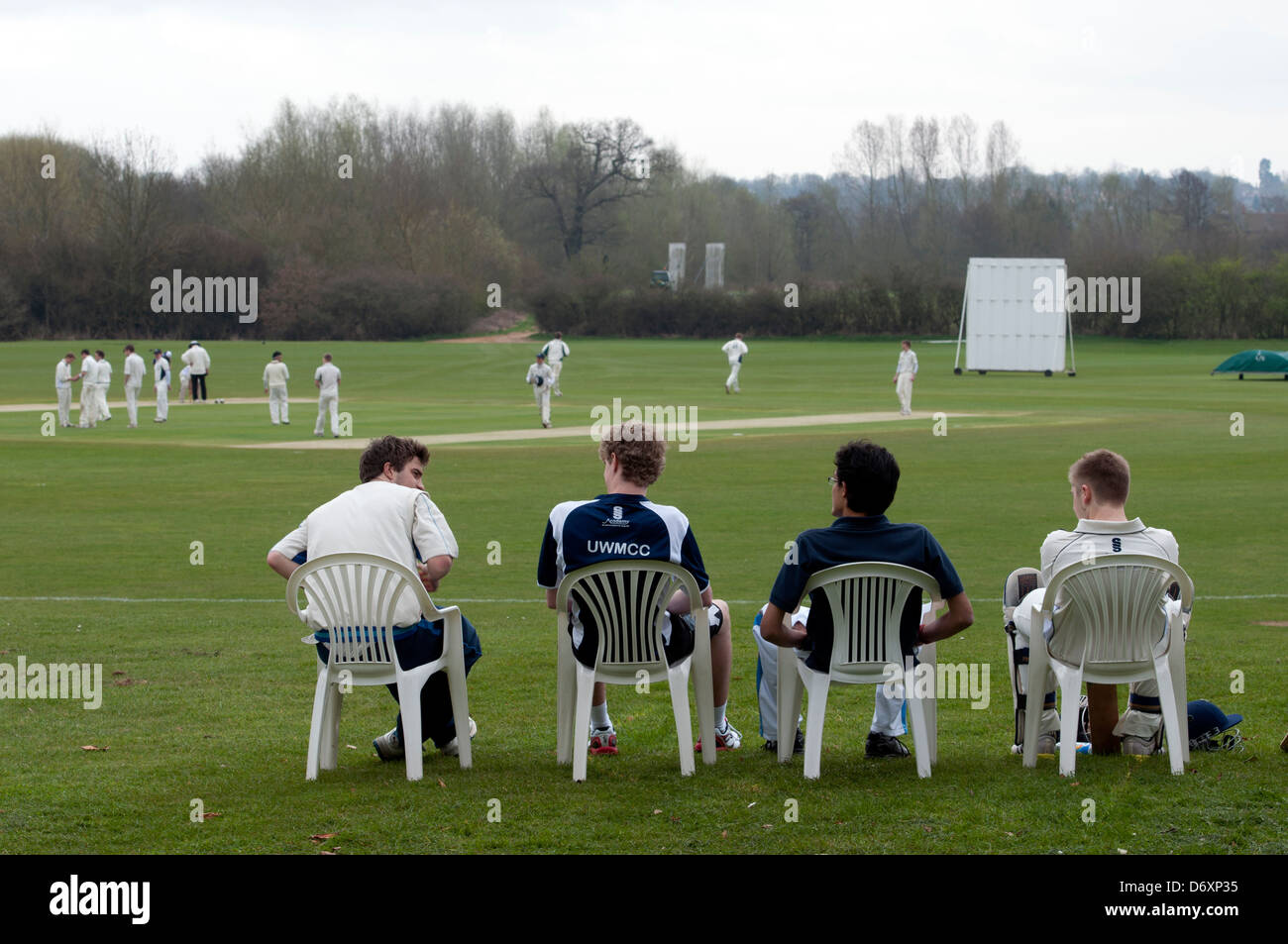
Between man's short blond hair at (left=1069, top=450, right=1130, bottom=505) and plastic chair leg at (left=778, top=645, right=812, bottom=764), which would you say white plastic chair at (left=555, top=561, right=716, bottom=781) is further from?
man's short blond hair at (left=1069, top=450, right=1130, bottom=505)

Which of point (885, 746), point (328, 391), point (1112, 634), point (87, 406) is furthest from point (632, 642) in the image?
point (87, 406)

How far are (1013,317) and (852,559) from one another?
5498 cm

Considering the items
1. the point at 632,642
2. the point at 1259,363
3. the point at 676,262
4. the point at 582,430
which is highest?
the point at 676,262

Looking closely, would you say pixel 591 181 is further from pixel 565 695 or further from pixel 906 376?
pixel 565 695

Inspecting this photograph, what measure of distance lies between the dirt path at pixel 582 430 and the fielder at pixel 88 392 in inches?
310

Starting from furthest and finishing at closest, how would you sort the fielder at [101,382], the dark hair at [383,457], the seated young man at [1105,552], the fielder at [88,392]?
1. the fielder at [101,382]
2. the fielder at [88,392]
3. the dark hair at [383,457]
4. the seated young man at [1105,552]

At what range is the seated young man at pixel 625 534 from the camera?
6.00m

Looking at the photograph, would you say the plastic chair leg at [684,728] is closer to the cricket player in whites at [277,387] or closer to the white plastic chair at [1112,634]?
the white plastic chair at [1112,634]

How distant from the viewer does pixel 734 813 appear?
17.1ft

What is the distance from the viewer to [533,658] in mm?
9602

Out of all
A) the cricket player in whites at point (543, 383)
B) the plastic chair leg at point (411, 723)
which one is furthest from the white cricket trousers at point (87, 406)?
the plastic chair leg at point (411, 723)

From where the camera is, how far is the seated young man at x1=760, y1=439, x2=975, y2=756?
5.77m

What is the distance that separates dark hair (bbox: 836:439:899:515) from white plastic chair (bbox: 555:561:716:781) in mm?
773
